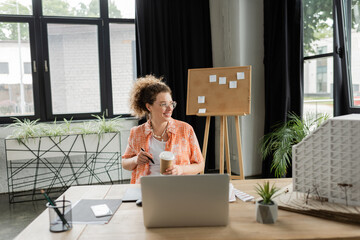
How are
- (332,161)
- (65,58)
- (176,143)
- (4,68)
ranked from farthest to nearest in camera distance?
(65,58), (4,68), (176,143), (332,161)

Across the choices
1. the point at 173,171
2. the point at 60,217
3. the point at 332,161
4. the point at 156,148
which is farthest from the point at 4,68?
the point at 332,161

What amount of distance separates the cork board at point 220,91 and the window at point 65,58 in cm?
140

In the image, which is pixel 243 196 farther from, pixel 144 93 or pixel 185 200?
pixel 144 93

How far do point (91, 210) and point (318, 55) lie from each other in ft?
10.1

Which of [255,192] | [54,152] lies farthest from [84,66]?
[255,192]

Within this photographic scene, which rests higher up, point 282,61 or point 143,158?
point 282,61

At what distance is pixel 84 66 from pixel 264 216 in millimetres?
3712

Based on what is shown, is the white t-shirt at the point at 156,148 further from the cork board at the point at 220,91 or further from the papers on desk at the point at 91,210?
the cork board at the point at 220,91

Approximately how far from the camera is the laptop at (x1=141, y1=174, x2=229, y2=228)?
3.81ft

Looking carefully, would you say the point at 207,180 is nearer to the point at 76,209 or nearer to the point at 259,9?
the point at 76,209

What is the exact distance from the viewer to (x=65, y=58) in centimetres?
430

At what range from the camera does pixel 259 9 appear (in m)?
4.28

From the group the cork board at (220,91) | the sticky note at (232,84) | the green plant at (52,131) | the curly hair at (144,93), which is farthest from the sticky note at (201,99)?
the green plant at (52,131)

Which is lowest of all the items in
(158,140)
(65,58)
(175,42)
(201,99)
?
(158,140)
